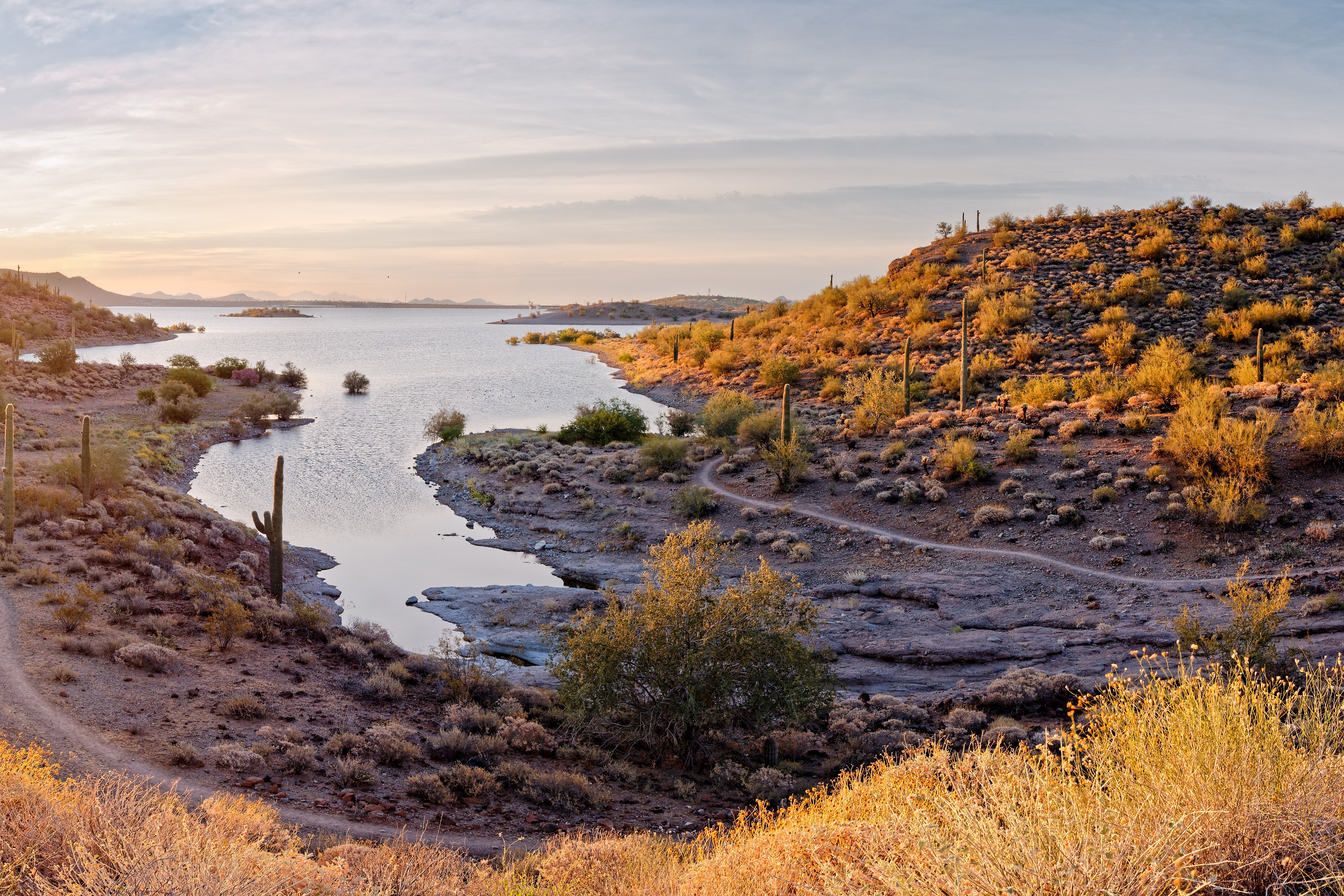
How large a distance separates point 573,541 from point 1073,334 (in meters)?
29.7

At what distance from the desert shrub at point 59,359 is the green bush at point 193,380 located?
483 cm

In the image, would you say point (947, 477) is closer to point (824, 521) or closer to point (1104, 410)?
point (824, 521)

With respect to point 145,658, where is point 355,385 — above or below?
above

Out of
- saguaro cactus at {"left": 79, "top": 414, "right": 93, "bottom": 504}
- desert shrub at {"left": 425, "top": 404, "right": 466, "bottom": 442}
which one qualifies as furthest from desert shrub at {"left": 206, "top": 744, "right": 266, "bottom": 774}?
desert shrub at {"left": 425, "top": 404, "right": 466, "bottom": 442}

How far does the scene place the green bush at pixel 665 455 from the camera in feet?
98.5

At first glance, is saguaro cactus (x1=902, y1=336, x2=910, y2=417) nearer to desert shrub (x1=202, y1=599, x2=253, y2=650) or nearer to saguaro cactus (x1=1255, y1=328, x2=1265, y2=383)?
saguaro cactus (x1=1255, y1=328, x2=1265, y2=383)

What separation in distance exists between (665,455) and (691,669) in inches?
722

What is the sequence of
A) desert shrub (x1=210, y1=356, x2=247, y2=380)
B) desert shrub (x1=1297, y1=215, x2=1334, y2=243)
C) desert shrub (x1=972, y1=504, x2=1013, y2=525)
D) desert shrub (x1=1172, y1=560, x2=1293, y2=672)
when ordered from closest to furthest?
desert shrub (x1=1172, y1=560, x2=1293, y2=672) < desert shrub (x1=972, y1=504, x2=1013, y2=525) < desert shrub (x1=1297, y1=215, x2=1334, y2=243) < desert shrub (x1=210, y1=356, x2=247, y2=380)

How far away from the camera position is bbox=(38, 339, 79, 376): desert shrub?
46.8 m

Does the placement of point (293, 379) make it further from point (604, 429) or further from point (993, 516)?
point (993, 516)

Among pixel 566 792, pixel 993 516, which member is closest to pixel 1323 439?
pixel 993 516

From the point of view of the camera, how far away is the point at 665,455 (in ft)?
98.5

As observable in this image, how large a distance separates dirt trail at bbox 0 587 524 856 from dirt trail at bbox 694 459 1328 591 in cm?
1460

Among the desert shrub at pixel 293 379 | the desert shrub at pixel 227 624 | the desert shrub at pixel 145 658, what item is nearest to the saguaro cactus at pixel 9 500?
the desert shrub at pixel 227 624
